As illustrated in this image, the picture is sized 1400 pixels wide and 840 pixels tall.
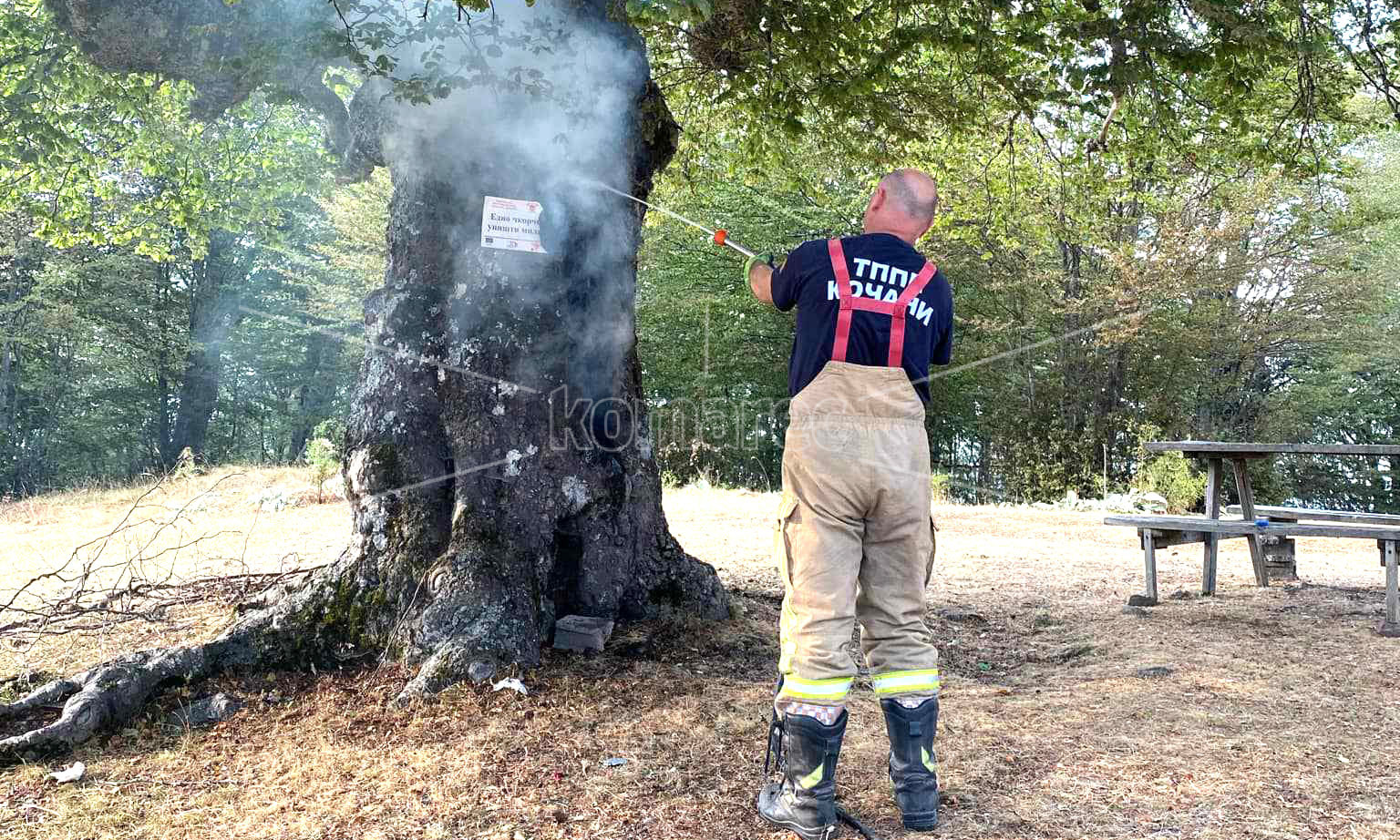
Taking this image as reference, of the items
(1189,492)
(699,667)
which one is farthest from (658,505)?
(1189,492)

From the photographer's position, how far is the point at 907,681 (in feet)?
9.11

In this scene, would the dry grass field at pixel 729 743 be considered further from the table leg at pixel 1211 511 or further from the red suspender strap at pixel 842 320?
the red suspender strap at pixel 842 320

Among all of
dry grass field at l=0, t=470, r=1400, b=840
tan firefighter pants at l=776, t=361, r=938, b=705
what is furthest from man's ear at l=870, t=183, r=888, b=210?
dry grass field at l=0, t=470, r=1400, b=840

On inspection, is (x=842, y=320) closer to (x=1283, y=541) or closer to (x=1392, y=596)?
(x=1392, y=596)

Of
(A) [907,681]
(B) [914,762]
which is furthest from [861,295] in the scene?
(B) [914,762]

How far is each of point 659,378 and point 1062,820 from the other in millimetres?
Answer: 18979

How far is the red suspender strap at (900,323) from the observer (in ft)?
9.39

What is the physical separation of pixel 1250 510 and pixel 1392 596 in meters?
1.45

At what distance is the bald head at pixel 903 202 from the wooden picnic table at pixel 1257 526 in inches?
141

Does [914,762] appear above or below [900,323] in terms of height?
below

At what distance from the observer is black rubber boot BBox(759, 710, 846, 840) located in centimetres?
260

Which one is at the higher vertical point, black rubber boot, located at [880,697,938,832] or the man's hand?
the man's hand

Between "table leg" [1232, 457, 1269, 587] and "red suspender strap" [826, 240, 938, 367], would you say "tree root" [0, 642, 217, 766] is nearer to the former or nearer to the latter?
"red suspender strap" [826, 240, 938, 367]

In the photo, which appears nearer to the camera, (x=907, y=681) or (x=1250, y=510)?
(x=907, y=681)
